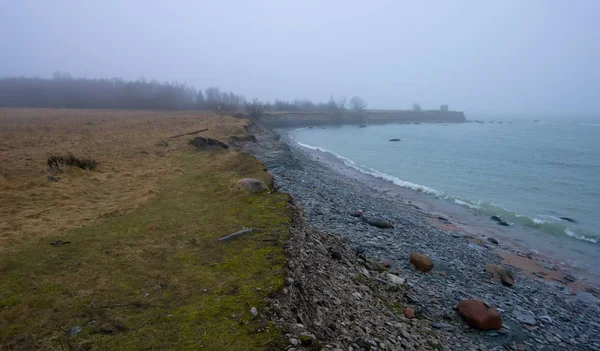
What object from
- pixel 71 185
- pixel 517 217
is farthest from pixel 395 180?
pixel 71 185

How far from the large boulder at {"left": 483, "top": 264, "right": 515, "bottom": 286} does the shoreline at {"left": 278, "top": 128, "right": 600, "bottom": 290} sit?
236 centimetres

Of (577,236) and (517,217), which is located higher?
(517,217)

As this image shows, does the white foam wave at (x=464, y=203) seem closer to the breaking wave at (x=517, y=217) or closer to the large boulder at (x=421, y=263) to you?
the breaking wave at (x=517, y=217)

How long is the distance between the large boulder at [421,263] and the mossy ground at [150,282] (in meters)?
4.44

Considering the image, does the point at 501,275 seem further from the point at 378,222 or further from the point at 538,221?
the point at 538,221

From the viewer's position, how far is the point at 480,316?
26.6ft

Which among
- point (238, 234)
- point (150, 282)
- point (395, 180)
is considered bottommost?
point (395, 180)

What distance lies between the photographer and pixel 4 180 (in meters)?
13.5

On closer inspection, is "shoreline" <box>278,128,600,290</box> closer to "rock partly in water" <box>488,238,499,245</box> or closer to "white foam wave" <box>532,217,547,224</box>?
"rock partly in water" <box>488,238,499,245</box>

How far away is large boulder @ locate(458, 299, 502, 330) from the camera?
8.07 m

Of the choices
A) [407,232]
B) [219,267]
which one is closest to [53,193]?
[219,267]

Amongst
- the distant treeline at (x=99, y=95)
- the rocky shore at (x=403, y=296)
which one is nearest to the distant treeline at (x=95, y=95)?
the distant treeline at (x=99, y=95)

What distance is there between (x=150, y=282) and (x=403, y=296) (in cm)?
579

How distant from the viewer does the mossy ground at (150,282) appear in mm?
5066
